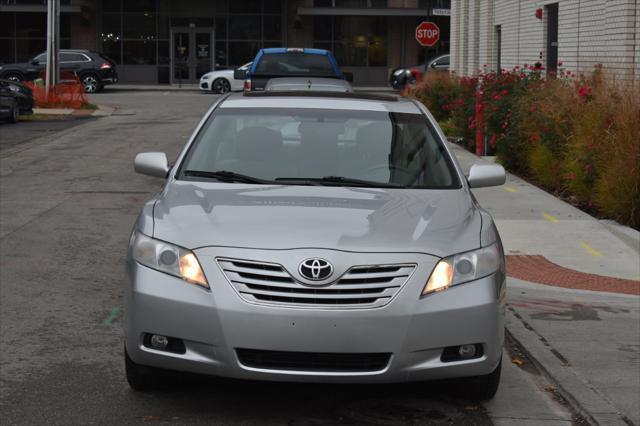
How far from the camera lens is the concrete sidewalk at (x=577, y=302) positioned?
6.38 m

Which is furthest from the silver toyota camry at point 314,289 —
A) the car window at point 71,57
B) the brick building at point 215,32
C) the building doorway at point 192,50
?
the building doorway at point 192,50

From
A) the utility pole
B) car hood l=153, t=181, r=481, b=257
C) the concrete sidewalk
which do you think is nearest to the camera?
car hood l=153, t=181, r=481, b=257

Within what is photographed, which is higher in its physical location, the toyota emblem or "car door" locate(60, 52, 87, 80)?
"car door" locate(60, 52, 87, 80)

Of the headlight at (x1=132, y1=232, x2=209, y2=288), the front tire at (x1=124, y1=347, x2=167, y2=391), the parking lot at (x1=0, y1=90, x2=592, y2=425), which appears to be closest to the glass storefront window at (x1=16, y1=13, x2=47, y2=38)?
the parking lot at (x1=0, y1=90, x2=592, y2=425)

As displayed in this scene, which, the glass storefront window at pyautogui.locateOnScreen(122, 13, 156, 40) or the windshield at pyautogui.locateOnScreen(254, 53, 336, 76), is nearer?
the windshield at pyautogui.locateOnScreen(254, 53, 336, 76)

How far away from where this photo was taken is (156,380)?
6047 mm

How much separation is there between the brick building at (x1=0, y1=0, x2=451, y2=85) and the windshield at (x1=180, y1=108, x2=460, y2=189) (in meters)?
48.4

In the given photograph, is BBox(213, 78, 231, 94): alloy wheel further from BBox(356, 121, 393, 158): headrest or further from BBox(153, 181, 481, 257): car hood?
BBox(153, 181, 481, 257): car hood

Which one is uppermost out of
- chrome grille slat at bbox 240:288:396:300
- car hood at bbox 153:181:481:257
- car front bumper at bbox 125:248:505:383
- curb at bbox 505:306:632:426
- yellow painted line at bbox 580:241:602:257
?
car hood at bbox 153:181:481:257

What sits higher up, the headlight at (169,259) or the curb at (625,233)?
the headlight at (169,259)

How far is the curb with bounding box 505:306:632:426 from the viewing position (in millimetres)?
5855

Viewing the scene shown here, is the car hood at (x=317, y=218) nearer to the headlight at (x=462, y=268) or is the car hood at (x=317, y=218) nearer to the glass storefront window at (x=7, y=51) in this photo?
the headlight at (x=462, y=268)

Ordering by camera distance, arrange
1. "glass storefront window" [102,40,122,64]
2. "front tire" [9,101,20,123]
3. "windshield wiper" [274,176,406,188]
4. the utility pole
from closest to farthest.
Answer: "windshield wiper" [274,176,406,188], "front tire" [9,101,20,123], the utility pole, "glass storefront window" [102,40,122,64]

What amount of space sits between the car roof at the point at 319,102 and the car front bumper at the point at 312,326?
2086 mm
